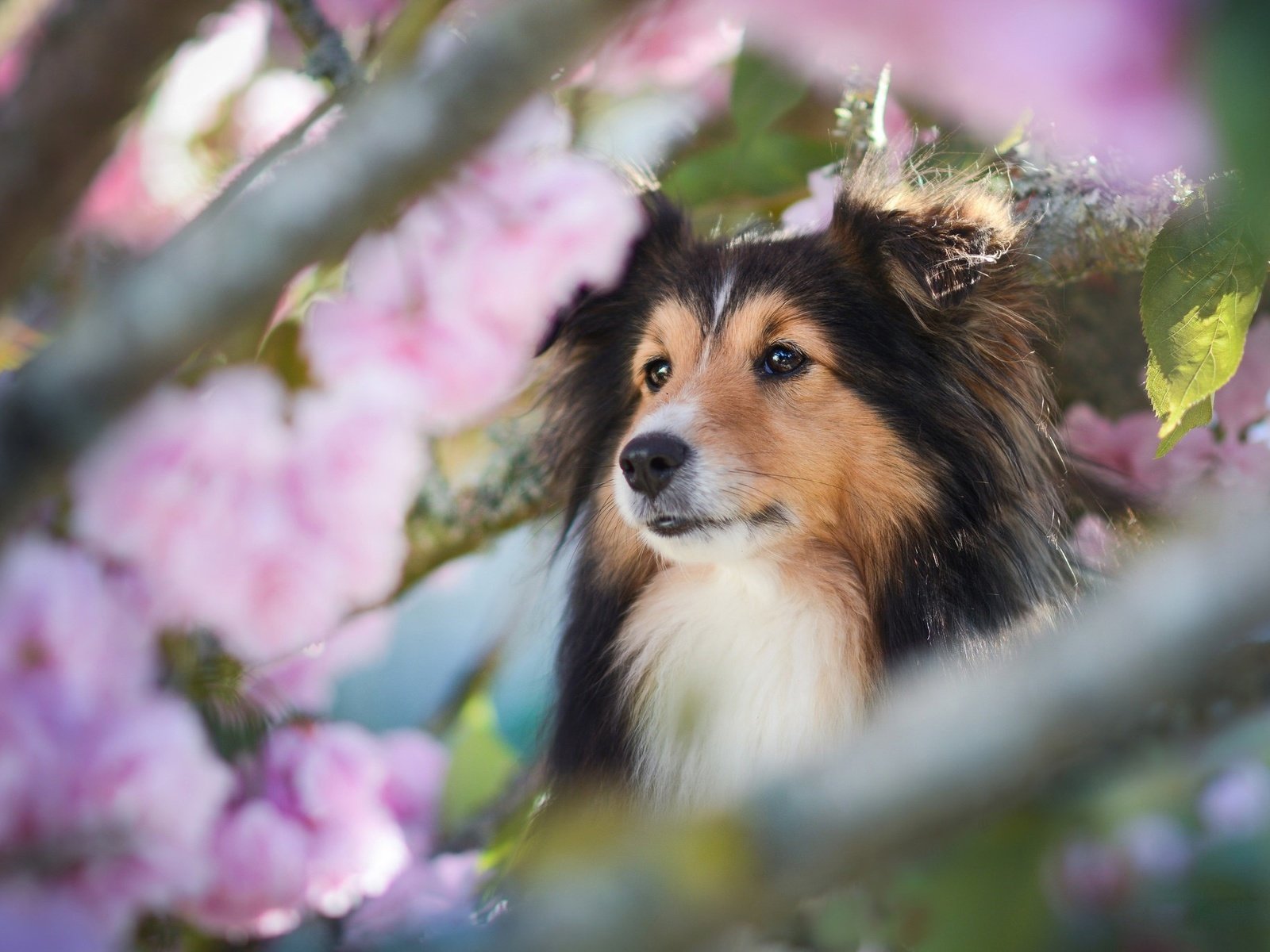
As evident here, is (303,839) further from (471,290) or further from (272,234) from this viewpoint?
(272,234)

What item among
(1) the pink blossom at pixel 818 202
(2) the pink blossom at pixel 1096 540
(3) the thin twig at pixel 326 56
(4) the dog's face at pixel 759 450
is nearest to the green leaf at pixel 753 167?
(1) the pink blossom at pixel 818 202

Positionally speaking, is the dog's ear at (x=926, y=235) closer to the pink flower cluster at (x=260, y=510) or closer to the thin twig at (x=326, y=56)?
the pink flower cluster at (x=260, y=510)

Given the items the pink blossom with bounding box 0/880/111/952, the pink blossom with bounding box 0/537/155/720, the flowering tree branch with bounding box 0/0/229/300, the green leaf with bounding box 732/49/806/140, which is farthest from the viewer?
the green leaf with bounding box 732/49/806/140

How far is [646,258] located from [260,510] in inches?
42.0

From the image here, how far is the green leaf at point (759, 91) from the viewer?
74.3 inches

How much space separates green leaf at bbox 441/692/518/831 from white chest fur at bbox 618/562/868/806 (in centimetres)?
53

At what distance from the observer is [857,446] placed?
76.5 inches

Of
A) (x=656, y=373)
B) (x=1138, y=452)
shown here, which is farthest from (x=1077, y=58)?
(x=1138, y=452)

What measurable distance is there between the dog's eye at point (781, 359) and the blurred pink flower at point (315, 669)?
99 centimetres

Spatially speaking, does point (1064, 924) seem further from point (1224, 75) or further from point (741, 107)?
point (741, 107)

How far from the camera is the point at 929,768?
32 centimetres

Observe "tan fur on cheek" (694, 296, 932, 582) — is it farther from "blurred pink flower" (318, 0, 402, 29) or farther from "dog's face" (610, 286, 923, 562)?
"blurred pink flower" (318, 0, 402, 29)

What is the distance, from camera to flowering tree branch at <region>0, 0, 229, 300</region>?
1.41 feet

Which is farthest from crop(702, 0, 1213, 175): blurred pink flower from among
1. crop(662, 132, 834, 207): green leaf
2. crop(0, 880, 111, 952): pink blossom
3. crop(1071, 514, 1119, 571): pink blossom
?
crop(1071, 514, 1119, 571): pink blossom
